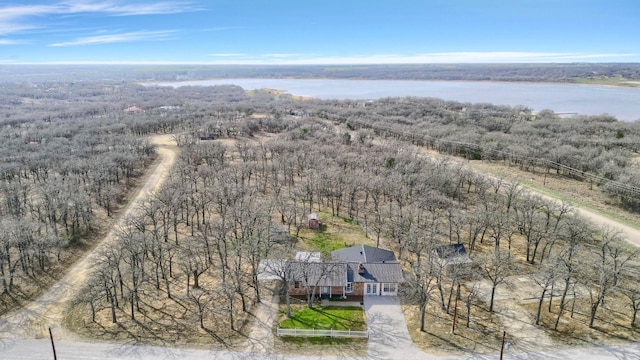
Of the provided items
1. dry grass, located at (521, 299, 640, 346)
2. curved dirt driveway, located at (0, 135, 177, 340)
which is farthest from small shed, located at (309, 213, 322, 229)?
dry grass, located at (521, 299, 640, 346)

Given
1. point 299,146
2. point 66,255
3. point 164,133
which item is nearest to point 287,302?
point 66,255

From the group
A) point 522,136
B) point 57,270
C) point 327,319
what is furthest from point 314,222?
point 522,136

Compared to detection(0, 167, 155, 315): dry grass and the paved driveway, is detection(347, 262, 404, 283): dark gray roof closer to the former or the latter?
the paved driveway

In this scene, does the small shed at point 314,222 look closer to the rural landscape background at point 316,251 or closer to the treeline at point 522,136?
the rural landscape background at point 316,251

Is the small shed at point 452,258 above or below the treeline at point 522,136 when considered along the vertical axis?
below

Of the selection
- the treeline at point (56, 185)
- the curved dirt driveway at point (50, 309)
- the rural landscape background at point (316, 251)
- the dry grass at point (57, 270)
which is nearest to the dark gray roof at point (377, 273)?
the rural landscape background at point (316, 251)

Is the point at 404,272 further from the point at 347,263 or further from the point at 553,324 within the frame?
the point at 553,324
